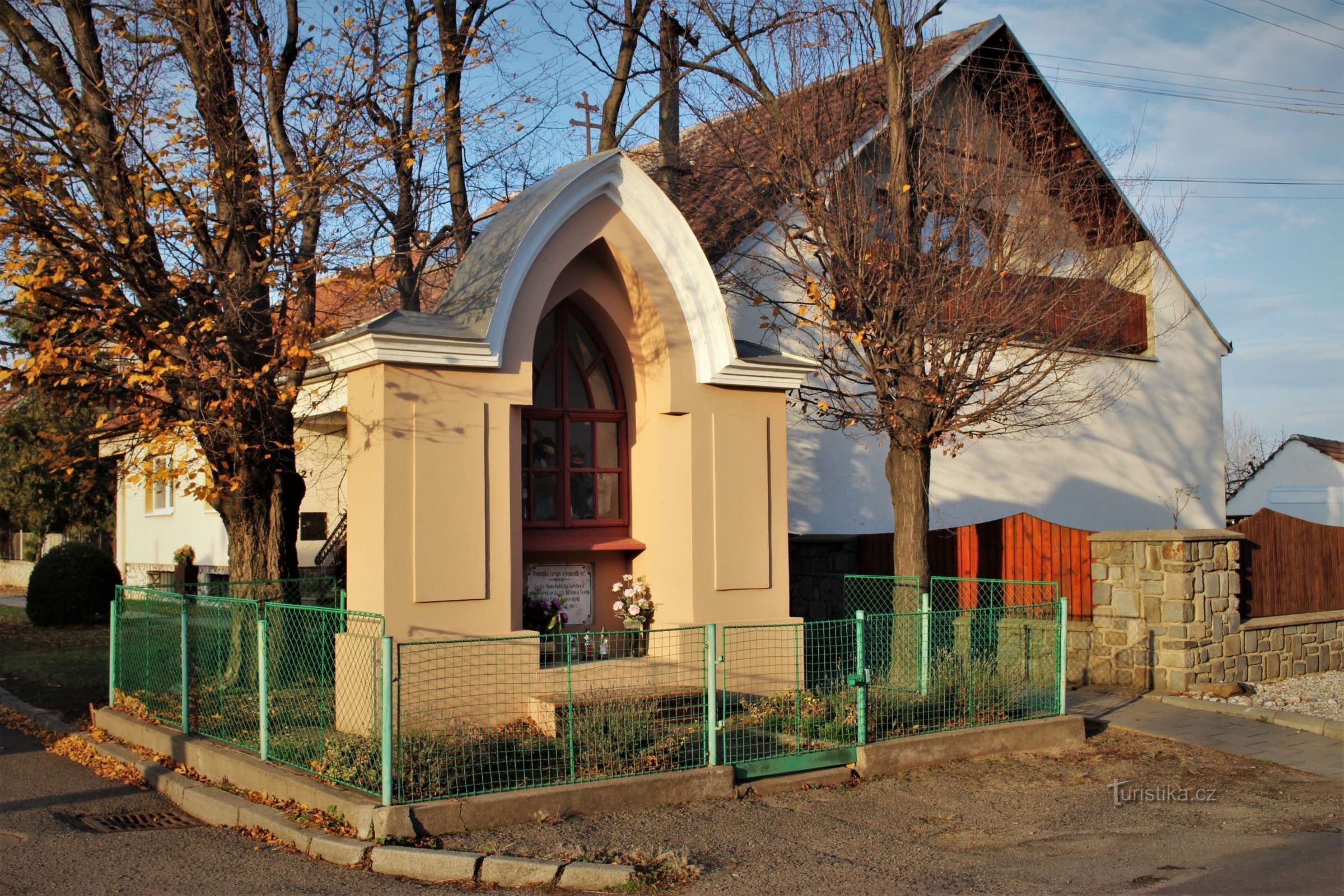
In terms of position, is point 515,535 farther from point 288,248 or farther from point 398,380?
point 288,248

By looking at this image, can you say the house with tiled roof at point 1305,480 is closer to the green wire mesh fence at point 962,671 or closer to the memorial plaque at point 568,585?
the green wire mesh fence at point 962,671

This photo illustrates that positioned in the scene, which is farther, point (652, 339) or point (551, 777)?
point (652, 339)

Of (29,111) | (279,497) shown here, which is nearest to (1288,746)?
(279,497)

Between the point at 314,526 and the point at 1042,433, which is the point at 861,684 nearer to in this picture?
the point at 1042,433

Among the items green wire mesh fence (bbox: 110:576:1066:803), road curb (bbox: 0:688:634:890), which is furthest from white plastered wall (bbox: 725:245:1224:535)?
road curb (bbox: 0:688:634:890)

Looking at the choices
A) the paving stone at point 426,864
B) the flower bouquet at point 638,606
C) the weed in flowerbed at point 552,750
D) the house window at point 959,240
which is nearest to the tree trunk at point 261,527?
the flower bouquet at point 638,606

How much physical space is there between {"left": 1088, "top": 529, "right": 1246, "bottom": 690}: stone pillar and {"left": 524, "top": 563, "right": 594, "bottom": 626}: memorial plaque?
237 inches

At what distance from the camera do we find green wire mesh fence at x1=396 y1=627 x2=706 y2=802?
7.38 m

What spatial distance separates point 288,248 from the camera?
434 inches

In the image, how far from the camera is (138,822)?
25.3 ft

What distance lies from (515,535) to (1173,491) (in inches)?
621

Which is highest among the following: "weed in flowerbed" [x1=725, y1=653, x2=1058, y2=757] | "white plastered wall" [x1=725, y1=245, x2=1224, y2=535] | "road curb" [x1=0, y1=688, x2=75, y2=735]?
"white plastered wall" [x1=725, y1=245, x2=1224, y2=535]

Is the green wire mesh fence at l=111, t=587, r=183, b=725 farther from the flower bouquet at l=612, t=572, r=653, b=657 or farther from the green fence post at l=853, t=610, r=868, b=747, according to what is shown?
the green fence post at l=853, t=610, r=868, b=747

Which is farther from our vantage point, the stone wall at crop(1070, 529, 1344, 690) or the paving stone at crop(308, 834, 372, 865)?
the stone wall at crop(1070, 529, 1344, 690)
